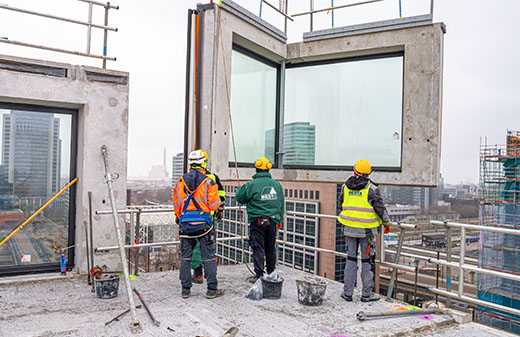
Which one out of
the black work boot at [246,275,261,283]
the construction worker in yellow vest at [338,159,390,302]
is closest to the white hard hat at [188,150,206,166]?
the construction worker in yellow vest at [338,159,390,302]

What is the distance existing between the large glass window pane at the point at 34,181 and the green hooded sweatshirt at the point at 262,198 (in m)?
2.86

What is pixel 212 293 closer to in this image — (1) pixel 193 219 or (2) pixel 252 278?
(1) pixel 193 219

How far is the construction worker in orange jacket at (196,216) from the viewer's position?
486 cm

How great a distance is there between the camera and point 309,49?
733cm

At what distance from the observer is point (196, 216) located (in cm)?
486

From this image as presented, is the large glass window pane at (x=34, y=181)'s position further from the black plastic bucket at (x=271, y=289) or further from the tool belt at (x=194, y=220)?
the black plastic bucket at (x=271, y=289)

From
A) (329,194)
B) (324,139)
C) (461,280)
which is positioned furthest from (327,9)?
(329,194)

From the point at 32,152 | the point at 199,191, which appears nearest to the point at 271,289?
the point at 199,191

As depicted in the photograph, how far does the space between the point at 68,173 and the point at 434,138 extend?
601 cm

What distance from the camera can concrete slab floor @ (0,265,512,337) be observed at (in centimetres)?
379

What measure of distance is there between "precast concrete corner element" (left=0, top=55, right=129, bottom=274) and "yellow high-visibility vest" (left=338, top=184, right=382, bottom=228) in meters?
3.45

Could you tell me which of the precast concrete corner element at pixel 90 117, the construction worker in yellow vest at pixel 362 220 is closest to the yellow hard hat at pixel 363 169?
the construction worker in yellow vest at pixel 362 220

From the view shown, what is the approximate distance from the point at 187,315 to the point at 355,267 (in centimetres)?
226

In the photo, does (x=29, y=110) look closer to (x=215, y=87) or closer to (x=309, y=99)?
(x=215, y=87)
